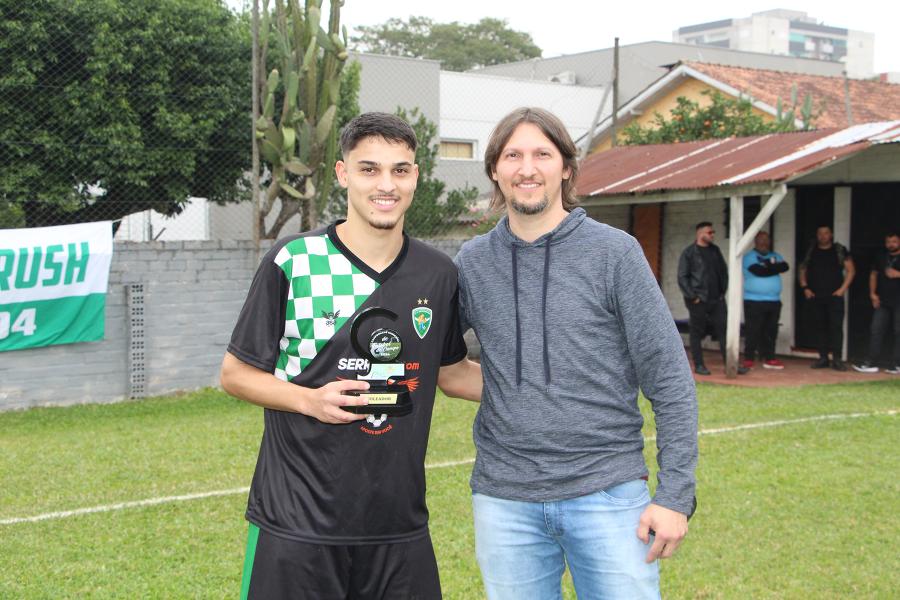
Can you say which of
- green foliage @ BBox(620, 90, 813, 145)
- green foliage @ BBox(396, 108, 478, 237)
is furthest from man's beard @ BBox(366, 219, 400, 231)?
green foliage @ BBox(620, 90, 813, 145)

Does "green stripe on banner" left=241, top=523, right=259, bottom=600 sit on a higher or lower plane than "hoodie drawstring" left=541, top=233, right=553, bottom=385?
lower

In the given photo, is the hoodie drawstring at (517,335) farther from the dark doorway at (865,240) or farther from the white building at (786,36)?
the white building at (786,36)

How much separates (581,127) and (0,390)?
21.0 meters

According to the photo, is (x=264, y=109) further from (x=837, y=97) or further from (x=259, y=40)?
(x=837, y=97)

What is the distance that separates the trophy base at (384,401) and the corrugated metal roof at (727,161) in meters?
9.28

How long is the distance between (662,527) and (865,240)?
38.6 ft

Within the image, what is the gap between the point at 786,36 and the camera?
142750 millimetres

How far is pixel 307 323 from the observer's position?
2924 millimetres

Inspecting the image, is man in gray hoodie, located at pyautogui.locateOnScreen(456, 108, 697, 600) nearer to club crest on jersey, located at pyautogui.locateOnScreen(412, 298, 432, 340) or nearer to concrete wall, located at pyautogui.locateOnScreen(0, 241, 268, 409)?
club crest on jersey, located at pyautogui.locateOnScreen(412, 298, 432, 340)

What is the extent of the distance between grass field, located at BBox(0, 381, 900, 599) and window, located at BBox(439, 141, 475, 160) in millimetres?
15141

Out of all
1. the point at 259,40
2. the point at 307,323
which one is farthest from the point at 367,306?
the point at 259,40

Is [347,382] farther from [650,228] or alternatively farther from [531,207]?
[650,228]

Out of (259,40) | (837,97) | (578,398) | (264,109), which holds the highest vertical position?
(837,97)

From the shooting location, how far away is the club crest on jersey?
9.84 feet
